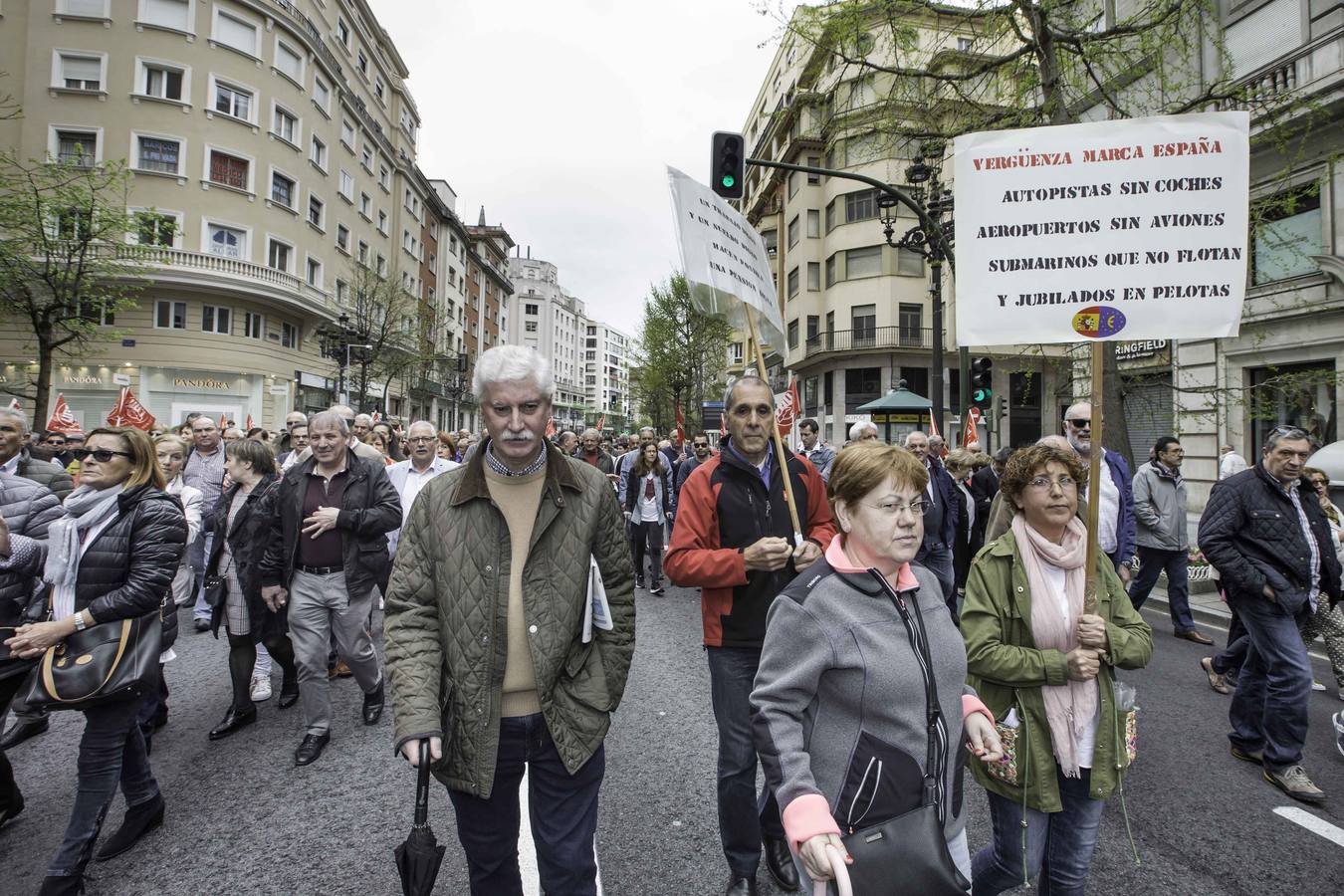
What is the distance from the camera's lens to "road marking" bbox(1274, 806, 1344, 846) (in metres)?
3.10

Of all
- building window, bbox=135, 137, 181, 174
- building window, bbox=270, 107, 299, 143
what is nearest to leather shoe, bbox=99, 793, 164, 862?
building window, bbox=135, 137, 181, 174

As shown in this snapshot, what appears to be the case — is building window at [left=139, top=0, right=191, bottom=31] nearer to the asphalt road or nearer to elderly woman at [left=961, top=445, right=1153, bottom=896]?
the asphalt road

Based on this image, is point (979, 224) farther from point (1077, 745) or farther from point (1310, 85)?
point (1310, 85)

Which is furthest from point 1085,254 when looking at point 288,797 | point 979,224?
point 288,797

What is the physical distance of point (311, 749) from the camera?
156 inches

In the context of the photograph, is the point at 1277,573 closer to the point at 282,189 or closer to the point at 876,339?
the point at 876,339

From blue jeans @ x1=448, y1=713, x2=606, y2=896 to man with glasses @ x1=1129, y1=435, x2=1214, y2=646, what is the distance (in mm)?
6752

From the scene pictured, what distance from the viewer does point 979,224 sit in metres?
2.56

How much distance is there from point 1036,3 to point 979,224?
9.69 m

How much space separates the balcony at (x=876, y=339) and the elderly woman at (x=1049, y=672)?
112 feet

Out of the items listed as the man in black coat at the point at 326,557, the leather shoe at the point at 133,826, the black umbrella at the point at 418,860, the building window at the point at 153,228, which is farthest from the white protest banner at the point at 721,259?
the building window at the point at 153,228

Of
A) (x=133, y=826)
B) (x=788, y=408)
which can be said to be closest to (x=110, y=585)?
(x=133, y=826)

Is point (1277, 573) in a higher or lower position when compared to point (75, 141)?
lower

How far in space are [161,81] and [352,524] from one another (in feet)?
103
